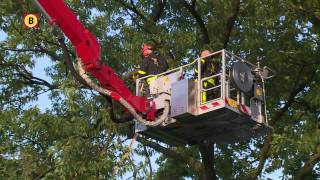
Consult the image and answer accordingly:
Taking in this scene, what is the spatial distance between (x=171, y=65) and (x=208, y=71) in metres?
3.67

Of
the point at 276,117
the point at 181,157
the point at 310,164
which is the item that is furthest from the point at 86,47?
the point at 310,164

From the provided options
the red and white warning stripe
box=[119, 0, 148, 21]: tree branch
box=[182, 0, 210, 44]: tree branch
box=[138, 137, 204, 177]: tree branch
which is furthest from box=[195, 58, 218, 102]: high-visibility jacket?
box=[119, 0, 148, 21]: tree branch

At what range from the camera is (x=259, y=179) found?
58.7ft

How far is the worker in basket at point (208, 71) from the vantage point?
11188 millimetres

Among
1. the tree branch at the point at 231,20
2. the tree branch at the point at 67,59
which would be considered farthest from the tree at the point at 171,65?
the tree branch at the point at 67,59

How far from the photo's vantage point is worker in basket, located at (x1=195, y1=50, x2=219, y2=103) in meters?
11.2

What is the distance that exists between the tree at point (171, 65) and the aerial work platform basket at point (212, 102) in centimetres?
137

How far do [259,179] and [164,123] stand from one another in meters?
7.65

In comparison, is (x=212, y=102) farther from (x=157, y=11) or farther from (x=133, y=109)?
(x=157, y=11)

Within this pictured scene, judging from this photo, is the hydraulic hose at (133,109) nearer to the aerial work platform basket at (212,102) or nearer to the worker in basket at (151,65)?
the aerial work platform basket at (212,102)

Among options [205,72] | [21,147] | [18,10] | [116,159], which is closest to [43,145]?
[21,147]

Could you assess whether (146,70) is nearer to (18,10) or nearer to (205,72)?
(205,72)

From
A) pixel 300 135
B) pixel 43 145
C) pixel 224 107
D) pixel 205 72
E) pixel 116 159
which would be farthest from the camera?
pixel 43 145

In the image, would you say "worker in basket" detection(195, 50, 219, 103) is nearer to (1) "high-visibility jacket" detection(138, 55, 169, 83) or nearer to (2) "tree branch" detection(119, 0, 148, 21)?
(1) "high-visibility jacket" detection(138, 55, 169, 83)
